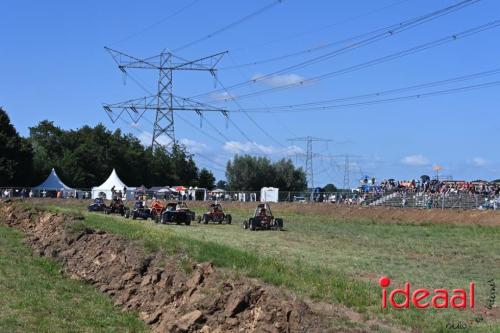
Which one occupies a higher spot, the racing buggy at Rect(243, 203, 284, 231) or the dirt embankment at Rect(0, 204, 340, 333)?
the racing buggy at Rect(243, 203, 284, 231)

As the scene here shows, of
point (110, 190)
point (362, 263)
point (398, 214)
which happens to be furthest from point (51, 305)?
point (110, 190)

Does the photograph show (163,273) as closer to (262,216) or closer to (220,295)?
(220,295)

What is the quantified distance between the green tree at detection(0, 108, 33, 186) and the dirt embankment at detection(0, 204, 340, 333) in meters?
78.2

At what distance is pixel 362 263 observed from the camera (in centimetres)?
1917

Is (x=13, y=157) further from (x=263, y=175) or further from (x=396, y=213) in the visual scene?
(x=396, y=213)

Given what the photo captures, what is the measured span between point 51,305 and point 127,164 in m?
111

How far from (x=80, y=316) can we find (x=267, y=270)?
13.2 feet

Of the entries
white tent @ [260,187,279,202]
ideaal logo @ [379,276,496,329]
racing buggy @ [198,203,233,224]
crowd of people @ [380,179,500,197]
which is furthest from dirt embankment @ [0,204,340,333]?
white tent @ [260,187,279,202]

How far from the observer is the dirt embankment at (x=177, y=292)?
10.4 meters

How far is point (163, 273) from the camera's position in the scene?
15844 millimetres

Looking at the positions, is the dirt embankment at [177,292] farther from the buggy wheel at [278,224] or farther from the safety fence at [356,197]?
A: the safety fence at [356,197]

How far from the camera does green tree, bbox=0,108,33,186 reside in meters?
98.0

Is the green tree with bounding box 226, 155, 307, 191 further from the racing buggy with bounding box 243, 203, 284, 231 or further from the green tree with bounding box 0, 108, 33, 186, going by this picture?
the racing buggy with bounding box 243, 203, 284, 231

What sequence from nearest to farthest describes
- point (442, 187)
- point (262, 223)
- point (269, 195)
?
point (262, 223)
point (442, 187)
point (269, 195)
